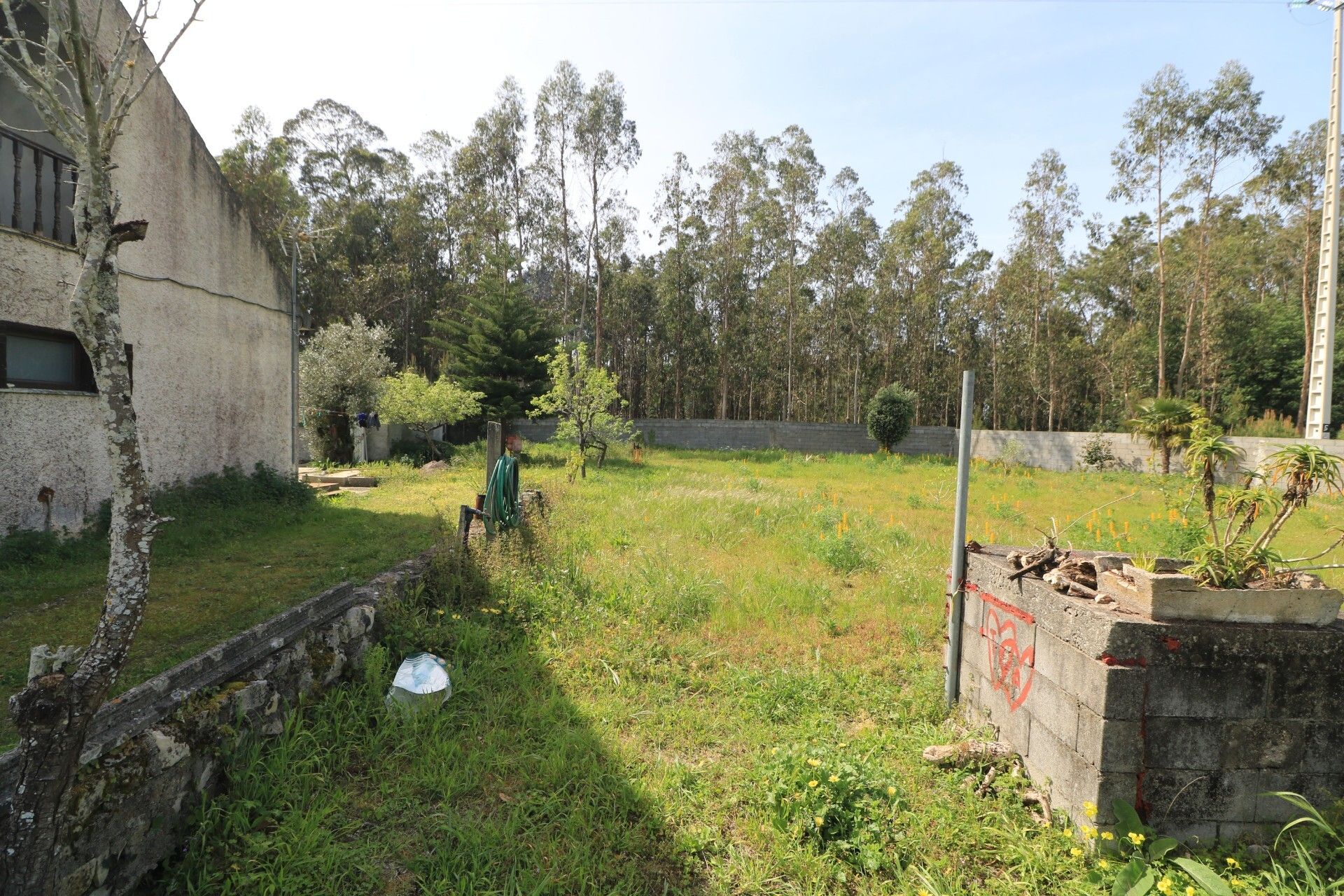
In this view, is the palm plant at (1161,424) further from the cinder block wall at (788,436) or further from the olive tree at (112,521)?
the olive tree at (112,521)

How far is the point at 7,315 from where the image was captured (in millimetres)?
5641

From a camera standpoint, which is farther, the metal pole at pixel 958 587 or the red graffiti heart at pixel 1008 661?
the metal pole at pixel 958 587

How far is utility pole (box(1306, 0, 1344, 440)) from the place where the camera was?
11.6 m

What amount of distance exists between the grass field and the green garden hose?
12.7 inches

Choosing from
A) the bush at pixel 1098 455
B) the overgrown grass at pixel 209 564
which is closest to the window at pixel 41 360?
the overgrown grass at pixel 209 564

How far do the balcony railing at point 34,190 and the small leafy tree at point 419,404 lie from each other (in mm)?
9440

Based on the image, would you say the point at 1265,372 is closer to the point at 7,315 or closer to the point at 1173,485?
the point at 1173,485

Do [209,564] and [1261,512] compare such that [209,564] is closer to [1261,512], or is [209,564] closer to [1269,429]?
[1261,512]

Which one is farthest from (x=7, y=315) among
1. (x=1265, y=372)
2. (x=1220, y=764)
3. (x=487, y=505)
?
(x=1265, y=372)

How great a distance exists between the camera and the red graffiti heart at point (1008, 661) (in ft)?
10.0

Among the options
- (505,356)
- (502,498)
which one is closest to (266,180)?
(505,356)

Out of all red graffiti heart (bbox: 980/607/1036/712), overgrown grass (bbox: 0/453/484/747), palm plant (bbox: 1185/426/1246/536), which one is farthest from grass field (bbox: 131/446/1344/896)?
palm plant (bbox: 1185/426/1246/536)

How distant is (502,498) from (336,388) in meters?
12.6

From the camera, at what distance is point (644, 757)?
3.24 metres
